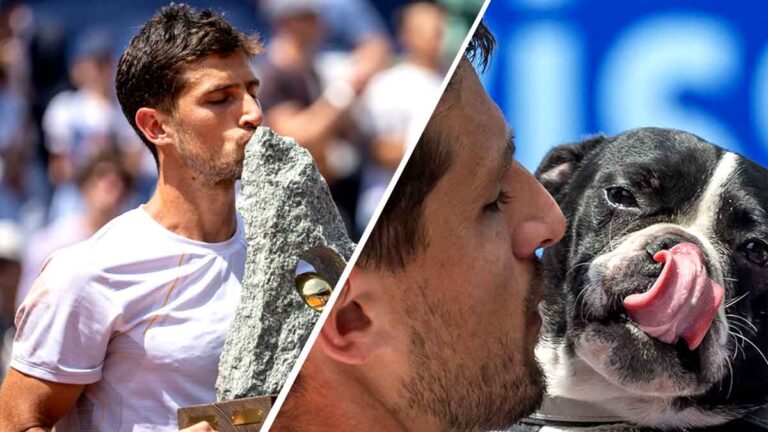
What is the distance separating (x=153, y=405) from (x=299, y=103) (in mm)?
561

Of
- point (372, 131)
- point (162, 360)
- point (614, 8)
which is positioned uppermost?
point (614, 8)

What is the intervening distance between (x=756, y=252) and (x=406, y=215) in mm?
612

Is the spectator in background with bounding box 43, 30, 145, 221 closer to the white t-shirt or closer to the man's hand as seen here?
the white t-shirt

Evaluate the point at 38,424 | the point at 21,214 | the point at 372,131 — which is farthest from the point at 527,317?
the point at 21,214

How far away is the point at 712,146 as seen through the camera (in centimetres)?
173

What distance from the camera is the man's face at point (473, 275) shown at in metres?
1.64

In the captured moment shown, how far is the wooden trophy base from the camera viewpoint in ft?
5.36

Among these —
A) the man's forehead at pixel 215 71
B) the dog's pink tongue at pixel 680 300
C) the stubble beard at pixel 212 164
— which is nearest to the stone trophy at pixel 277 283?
the stubble beard at pixel 212 164

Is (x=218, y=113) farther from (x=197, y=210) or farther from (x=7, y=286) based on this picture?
(x=7, y=286)

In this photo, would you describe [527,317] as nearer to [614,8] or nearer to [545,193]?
[545,193]

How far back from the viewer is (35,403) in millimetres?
1825


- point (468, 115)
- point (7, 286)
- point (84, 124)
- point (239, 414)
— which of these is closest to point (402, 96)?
point (468, 115)

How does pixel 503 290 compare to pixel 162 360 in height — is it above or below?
above

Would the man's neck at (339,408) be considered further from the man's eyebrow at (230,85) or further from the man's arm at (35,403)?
the man's eyebrow at (230,85)
